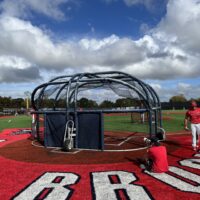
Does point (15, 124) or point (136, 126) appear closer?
point (136, 126)

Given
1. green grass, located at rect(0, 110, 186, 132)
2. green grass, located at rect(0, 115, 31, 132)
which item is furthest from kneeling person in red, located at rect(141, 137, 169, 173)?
green grass, located at rect(0, 115, 31, 132)

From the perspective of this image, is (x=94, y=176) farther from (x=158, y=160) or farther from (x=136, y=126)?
(x=136, y=126)

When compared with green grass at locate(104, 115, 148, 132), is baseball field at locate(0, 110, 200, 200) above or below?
below

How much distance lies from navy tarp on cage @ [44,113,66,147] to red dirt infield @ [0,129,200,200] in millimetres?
1430

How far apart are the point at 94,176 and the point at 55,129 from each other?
565cm

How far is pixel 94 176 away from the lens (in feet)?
26.0

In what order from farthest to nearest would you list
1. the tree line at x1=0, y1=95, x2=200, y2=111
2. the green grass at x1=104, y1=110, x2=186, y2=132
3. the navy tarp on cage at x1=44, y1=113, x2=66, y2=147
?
the green grass at x1=104, y1=110, x2=186, y2=132, the tree line at x1=0, y1=95, x2=200, y2=111, the navy tarp on cage at x1=44, y1=113, x2=66, y2=147

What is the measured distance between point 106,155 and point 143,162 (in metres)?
1.88

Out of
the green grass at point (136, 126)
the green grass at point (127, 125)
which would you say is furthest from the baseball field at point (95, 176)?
the green grass at point (127, 125)

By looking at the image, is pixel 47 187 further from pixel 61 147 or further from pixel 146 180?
pixel 61 147

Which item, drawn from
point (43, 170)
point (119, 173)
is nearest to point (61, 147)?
point (43, 170)

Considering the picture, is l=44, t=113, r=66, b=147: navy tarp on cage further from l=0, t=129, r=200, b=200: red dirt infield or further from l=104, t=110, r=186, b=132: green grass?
l=104, t=110, r=186, b=132: green grass

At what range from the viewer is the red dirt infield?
253 inches

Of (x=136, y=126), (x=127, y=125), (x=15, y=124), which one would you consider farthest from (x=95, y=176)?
(x=15, y=124)
